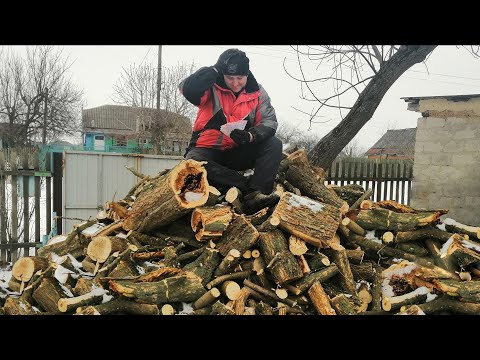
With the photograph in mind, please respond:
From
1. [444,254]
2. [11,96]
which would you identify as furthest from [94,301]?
[444,254]

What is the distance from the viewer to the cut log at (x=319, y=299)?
2568 mm

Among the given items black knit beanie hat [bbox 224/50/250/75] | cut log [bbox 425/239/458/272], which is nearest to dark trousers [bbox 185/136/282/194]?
black knit beanie hat [bbox 224/50/250/75]

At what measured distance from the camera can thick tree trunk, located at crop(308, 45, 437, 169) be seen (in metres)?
4.54

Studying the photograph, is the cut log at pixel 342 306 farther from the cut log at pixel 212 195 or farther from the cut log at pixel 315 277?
the cut log at pixel 212 195

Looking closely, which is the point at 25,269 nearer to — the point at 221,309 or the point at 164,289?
the point at 164,289

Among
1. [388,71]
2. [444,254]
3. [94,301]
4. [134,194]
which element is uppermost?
[388,71]

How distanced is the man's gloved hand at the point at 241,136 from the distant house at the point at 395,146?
6.15 ft

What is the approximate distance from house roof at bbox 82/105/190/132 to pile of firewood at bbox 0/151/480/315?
57 cm

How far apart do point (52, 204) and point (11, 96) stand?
1377mm

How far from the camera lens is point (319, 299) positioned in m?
2.60

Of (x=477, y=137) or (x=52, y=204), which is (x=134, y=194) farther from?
(x=477, y=137)

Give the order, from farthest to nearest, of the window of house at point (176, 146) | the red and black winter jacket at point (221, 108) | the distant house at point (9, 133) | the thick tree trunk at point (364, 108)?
the thick tree trunk at point (364, 108)
the window of house at point (176, 146)
the red and black winter jacket at point (221, 108)
the distant house at point (9, 133)

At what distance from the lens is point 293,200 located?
291cm

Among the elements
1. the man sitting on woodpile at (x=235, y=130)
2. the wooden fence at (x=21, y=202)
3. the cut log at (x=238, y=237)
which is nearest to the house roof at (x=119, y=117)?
the man sitting on woodpile at (x=235, y=130)
